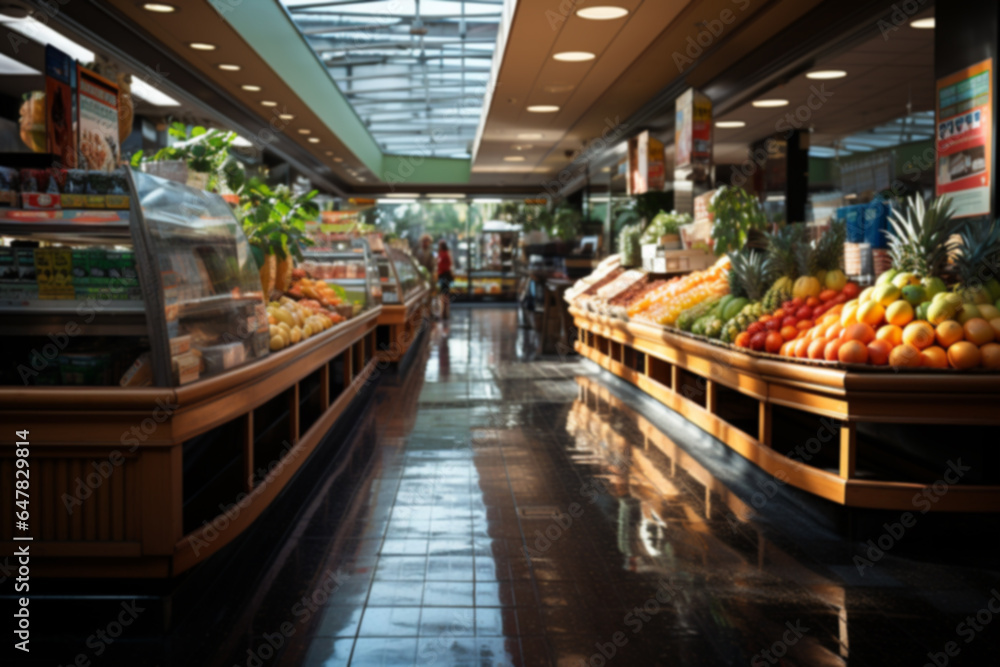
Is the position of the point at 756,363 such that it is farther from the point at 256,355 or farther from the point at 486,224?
the point at 486,224

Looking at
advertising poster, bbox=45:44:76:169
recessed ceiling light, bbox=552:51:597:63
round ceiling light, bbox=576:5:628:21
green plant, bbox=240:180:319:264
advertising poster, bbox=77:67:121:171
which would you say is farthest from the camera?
recessed ceiling light, bbox=552:51:597:63

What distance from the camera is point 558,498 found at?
14.5ft

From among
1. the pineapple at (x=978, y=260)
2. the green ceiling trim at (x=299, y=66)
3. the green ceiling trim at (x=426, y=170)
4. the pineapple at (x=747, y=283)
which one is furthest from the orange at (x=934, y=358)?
the green ceiling trim at (x=426, y=170)

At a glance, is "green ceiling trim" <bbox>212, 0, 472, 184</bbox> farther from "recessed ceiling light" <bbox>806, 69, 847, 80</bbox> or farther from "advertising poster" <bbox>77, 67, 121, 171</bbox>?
"recessed ceiling light" <bbox>806, 69, 847, 80</bbox>

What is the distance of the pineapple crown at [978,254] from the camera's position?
3850mm

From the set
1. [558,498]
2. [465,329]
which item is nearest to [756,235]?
[558,498]

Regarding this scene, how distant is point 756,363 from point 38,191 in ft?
11.1

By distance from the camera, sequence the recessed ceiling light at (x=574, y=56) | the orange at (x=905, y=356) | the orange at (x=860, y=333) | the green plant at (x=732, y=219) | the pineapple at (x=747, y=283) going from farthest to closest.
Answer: the recessed ceiling light at (x=574, y=56)
the green plant at (x=732, y=219)
the pineapple at (x=747, y=283)
the orange at (x=860, y=333)
the orange at (x=905, y=356)

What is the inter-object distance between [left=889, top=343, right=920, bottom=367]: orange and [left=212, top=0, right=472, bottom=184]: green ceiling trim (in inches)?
209

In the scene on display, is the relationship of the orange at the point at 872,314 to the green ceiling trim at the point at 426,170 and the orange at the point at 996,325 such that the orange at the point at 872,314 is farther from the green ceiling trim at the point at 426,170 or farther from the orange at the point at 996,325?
the green ceiling trim at the point at 426,170

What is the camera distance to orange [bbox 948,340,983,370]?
358cm

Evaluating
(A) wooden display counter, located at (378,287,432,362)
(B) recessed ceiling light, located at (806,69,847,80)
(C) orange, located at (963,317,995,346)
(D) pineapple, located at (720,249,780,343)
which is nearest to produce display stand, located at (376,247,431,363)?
(A) wooden display counter, located at (378,287,432,362)

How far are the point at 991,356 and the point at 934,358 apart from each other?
0.21 meters
